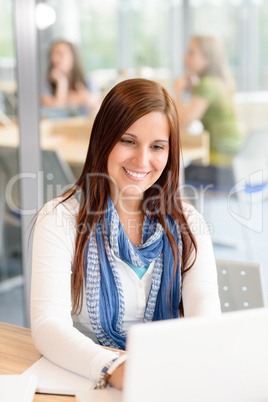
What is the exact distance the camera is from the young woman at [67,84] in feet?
9.32

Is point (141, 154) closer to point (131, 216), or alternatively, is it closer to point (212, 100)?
point (131, 216)

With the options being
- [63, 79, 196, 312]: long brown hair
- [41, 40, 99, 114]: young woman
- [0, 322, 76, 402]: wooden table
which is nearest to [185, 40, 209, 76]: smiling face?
[41, 40, 99, 114]: young woman

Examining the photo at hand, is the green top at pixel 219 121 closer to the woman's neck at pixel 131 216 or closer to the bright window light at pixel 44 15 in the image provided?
the bright window light at pixel 44 15

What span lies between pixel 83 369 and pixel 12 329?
1.13 ft

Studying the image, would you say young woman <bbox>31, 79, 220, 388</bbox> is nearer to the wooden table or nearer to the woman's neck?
the woman's neck

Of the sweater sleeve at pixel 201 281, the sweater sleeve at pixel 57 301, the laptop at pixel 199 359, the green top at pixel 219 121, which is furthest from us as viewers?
the green top at pixel 219 121

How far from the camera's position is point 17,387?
3.80 feet

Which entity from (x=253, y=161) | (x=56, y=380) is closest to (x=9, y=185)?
(x=253, y=161)

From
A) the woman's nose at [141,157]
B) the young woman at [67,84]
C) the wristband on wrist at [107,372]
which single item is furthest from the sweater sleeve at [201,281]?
the young woman at [67,84]

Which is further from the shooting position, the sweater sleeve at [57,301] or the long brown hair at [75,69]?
the long brown hair at [75,69]

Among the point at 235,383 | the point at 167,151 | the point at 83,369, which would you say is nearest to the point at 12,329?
the point at 83,369

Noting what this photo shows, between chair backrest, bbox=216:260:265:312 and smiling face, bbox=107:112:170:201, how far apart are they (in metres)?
0.36

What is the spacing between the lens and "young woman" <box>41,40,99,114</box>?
9.32ft

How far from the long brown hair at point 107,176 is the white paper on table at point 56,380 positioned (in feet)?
0.96
